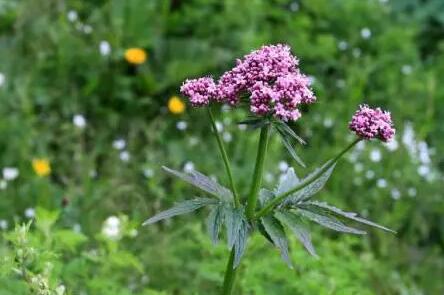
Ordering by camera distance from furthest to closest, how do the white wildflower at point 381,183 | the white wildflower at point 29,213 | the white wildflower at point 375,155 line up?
the white wildflower at point 375,155, the white wildflower at point 381,183, the white wildflower at point 29,213

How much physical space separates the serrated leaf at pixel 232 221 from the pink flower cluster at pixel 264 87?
210mm

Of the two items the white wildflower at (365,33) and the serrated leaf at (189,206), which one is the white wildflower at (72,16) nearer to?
the white wildflower at (365,33)

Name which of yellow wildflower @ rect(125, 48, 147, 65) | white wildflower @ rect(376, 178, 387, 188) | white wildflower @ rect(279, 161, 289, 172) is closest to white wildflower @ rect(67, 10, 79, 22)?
yellow wildflower @ rect(125, 48, 147, 65)

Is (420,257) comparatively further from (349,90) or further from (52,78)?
(52,78)

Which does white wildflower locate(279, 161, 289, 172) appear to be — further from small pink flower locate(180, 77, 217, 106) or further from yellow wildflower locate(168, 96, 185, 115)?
small pink flower locate(180, 77, 217, 106)

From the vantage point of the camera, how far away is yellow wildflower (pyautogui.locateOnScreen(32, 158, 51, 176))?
3.48 meters

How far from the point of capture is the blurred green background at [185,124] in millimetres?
3223

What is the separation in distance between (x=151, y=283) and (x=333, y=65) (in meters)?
2.15

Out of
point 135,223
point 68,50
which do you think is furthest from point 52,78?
point 135,223

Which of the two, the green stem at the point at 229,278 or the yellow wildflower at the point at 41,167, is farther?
the yellow wildflower at the point at 41,167

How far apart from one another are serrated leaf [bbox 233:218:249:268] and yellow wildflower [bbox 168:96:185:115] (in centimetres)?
259

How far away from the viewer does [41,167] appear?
3492 millimetres

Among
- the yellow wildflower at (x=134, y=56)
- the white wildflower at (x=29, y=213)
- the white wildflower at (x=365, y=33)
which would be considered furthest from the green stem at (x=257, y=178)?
the white wildflower at (x=365, y=33)

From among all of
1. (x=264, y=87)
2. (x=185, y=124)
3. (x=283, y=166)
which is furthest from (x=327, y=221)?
(x=185, y=124)
